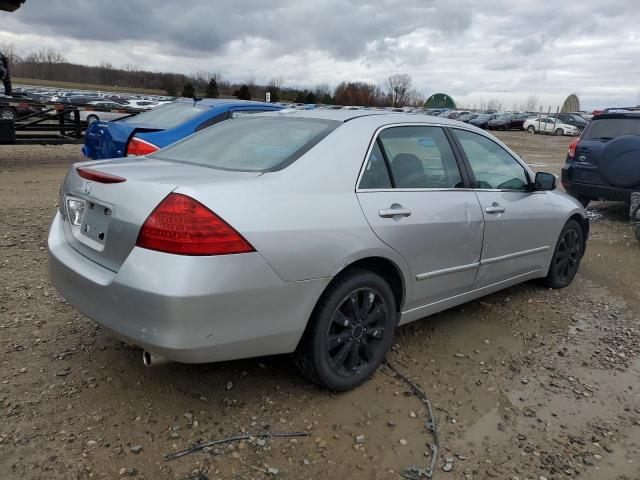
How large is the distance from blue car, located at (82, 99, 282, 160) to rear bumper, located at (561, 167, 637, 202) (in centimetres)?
494

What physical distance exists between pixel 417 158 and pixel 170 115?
461 centimetres

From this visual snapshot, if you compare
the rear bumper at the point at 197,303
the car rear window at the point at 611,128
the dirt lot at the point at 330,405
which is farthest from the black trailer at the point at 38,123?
the car rear window at the point at 611,128

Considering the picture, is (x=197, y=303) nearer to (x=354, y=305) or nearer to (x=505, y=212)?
(x=354, y=305)

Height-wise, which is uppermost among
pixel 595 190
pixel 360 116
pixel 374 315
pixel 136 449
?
pixel 360 116

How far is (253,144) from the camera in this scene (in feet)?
10.8

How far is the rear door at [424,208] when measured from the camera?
10.2 ft

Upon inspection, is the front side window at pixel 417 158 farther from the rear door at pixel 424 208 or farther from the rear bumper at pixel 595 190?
the rear bumper at pixel 595 190

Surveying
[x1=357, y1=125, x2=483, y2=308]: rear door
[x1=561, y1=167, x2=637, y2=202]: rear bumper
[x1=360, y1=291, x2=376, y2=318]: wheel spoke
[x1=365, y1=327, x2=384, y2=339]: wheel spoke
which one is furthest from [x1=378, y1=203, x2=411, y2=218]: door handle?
[x1=561, y1=167, x2=637, y2=202]: rear bumper

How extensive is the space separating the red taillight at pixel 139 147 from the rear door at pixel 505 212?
3.55 meters

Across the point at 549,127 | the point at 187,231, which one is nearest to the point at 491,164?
the point at 187,231

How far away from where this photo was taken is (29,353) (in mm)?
3316

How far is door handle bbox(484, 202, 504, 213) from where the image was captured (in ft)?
12.6

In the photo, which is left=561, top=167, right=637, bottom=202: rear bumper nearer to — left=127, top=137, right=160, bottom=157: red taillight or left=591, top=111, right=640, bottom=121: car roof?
left=591, top=111, right=640, bottom=121: car roof

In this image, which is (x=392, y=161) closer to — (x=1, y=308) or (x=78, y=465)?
(x=78, y=465)
